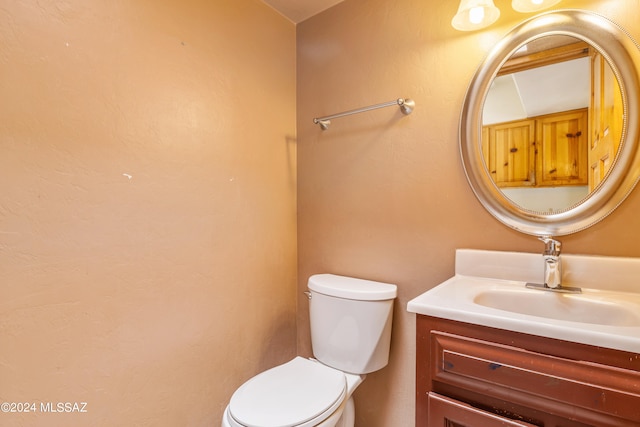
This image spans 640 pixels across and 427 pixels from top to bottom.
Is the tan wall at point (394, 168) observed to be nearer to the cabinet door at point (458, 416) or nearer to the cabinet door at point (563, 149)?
the cabinet door at point (563, 149)

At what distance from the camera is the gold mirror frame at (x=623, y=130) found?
0.95 meters

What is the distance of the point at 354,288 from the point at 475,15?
1.13 metres

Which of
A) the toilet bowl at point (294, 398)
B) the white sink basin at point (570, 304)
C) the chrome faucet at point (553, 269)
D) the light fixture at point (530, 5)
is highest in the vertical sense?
the light fixture at point (530, 5)

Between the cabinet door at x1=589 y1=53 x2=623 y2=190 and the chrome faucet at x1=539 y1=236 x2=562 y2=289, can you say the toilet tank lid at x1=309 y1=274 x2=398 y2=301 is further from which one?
the cabinet door at x1=589 y1=53 x2=623 y2=190

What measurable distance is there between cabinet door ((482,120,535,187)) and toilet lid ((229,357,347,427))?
976 mm

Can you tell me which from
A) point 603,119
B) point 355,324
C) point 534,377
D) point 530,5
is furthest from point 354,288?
point 530,5

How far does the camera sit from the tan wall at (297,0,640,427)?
3.91 feet

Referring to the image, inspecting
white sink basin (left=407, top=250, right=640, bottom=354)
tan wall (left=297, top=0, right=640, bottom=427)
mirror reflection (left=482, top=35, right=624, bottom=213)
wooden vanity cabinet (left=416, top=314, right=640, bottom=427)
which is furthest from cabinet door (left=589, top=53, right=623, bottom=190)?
wooden vanity cabinet (left=416, top=314, right=640, bottom=427)

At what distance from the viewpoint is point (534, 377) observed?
71cm

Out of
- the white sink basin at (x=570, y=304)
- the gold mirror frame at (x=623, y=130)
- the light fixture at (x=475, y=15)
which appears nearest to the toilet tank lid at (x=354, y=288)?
the white sink basin at (x=570, y=304)

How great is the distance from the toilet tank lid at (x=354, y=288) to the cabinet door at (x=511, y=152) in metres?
0.60

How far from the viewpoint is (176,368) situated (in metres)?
1.19

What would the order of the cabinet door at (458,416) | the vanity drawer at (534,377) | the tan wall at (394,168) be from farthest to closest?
the tan wall at (394,168), the cabinet door at (458,416), the vanity drawer at (534,377)

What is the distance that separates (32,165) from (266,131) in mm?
920
